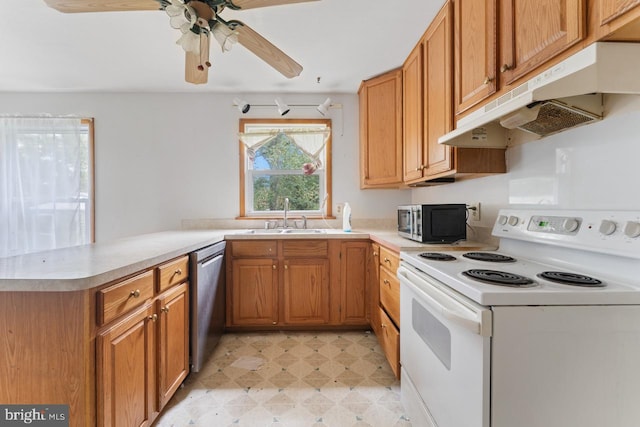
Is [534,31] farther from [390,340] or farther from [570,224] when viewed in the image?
[390,340]

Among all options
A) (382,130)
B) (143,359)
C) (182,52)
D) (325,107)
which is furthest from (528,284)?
(182,52)

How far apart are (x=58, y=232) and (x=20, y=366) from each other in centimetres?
254

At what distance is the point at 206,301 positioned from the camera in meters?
1.93

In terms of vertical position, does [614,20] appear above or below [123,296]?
above

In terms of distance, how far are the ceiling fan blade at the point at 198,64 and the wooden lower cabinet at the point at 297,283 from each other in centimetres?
125

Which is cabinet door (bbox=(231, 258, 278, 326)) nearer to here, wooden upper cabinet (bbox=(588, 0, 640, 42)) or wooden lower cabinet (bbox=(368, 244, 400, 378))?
wooden lower cabinet (bbox=(368, 244, 400, 378))

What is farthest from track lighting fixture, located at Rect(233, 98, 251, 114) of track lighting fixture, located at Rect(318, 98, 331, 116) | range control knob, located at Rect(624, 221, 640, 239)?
range control knob, located at Rect(624, 221, 640, 239)

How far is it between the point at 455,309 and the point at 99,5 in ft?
6.49

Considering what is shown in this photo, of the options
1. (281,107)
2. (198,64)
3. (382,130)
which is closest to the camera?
(198,64)

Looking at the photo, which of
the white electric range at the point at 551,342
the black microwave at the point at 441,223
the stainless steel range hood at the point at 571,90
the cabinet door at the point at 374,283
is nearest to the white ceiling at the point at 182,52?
the stainless steel range hood at the point at 571,90

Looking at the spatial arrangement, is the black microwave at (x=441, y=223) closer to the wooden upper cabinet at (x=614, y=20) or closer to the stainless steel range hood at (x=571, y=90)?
the stainless steel range hood at (x=571, y=90)

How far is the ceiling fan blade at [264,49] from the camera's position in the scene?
145 centimetres

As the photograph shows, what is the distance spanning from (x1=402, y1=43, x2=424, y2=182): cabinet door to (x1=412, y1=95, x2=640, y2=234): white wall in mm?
610

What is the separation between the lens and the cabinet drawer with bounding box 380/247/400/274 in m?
1.75
